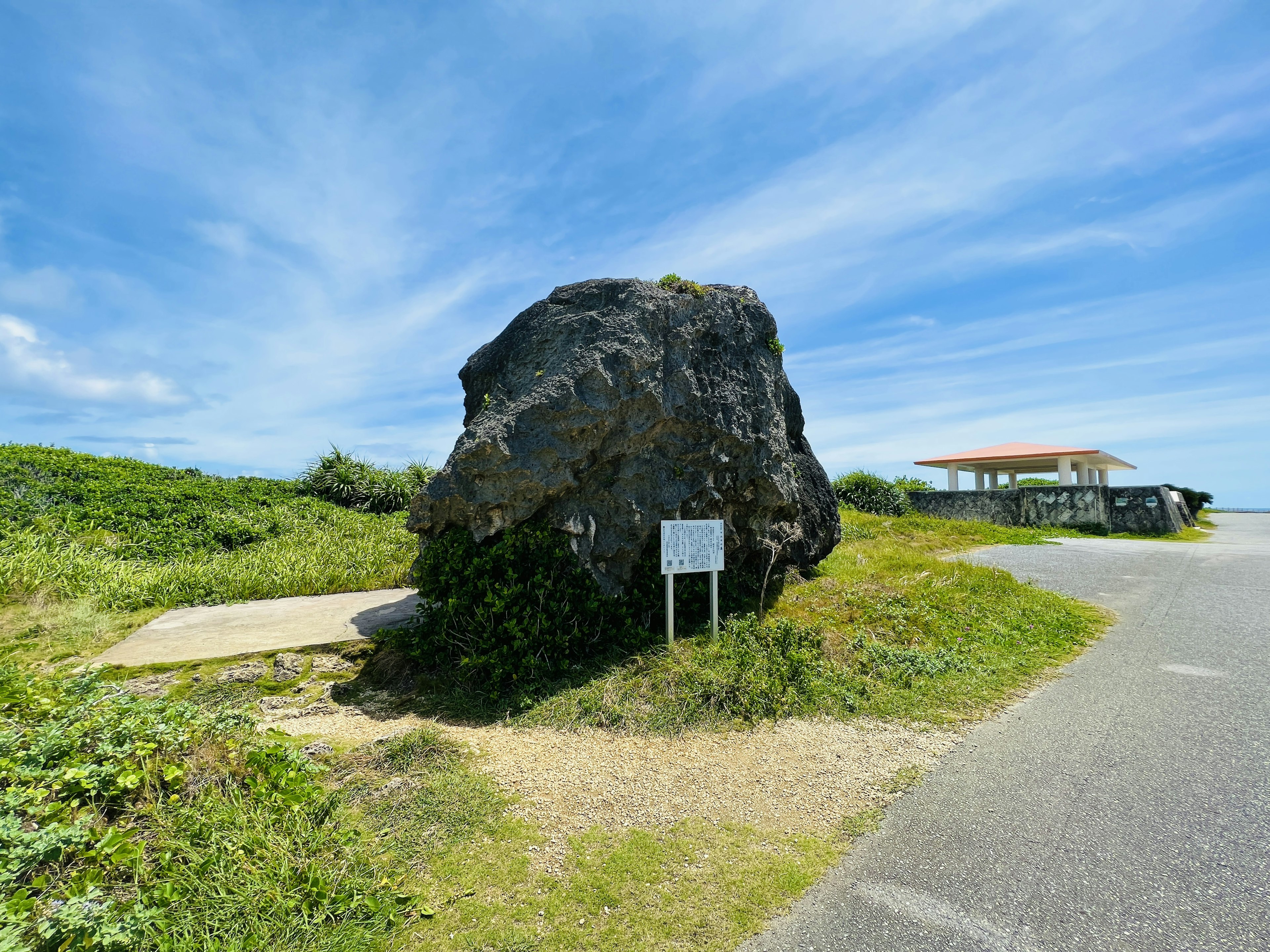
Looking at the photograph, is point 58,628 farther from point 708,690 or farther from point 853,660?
point 853,660

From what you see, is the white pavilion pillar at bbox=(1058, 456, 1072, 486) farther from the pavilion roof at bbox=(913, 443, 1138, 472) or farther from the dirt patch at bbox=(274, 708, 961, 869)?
the dirt patch at bbox=(274, 708, 961, 869)

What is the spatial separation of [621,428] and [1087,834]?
4.01 m

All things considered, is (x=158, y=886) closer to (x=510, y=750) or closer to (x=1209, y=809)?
(x=510, y=750)

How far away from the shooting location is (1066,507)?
18.1 metres

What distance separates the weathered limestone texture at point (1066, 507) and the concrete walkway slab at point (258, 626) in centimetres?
1665

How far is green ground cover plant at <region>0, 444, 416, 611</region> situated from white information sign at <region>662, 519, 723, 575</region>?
4.89 metres

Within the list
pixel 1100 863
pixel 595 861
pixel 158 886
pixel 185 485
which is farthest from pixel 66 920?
pixel 185 485

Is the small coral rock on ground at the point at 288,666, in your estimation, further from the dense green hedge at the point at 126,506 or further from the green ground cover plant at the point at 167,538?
the dense green hedge at the point at 126,506

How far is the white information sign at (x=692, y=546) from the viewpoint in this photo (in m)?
5.52

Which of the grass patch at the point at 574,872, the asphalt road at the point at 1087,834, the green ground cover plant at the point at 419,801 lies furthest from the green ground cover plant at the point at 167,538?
the asphalt road at the point at 1087,834

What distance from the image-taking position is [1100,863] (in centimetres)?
304

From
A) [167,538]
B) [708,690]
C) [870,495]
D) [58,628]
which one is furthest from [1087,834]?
[870,495]

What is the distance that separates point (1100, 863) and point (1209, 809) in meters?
1.01

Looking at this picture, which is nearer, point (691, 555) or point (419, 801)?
point (419, 801)
